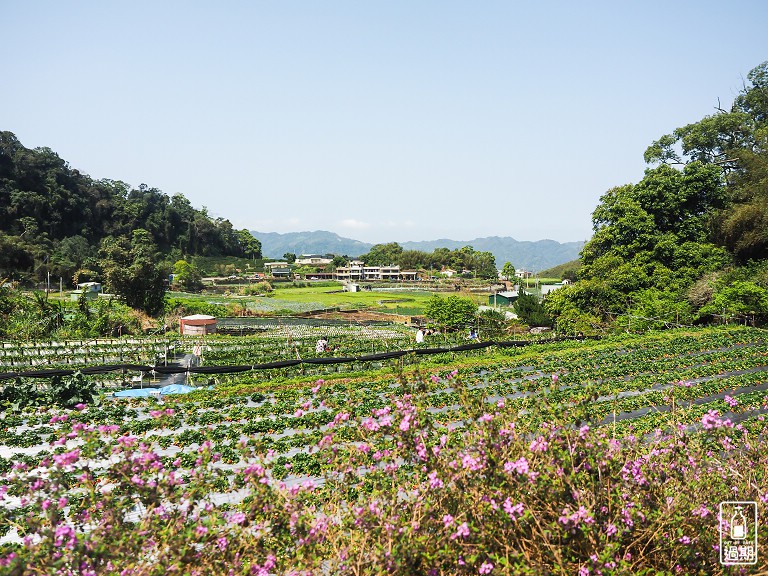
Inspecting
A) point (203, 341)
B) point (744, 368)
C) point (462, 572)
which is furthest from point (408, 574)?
point (203, 341)

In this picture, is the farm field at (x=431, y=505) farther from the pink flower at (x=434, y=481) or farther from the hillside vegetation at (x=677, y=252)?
the hillside vegetation at (x=677, y=252)

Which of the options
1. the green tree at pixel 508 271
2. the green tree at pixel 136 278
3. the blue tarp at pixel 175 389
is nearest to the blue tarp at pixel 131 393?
the blue tarp at pixel 175 389

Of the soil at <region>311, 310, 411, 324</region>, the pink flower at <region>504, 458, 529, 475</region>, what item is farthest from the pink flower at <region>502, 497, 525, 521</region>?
the soil at <region>311, 310, 411, 324</region>

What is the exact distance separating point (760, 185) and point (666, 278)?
643 centimetres

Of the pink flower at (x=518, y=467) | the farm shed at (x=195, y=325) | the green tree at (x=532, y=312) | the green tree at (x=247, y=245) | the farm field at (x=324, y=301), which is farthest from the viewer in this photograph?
the green tree at (x=247, y=245)

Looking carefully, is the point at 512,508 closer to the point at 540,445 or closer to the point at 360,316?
the point at 540,445

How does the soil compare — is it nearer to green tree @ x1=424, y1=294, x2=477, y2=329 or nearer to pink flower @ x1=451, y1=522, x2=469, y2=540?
green tree @ x1=424, y1=294, x2=477, y2=329

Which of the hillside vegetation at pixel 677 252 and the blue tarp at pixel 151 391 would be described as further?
the hillside vegetation at pixel 677 252

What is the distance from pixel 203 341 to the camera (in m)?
22.9

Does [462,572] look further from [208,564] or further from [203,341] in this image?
[203,341]

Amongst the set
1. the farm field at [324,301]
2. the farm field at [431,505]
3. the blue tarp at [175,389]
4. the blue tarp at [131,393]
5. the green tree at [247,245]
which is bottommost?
the farm field at [324,301]

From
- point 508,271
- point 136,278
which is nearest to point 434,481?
point 136,278

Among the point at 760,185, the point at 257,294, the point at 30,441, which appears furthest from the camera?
the point at 257,294

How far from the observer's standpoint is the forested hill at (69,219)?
5244 cm
